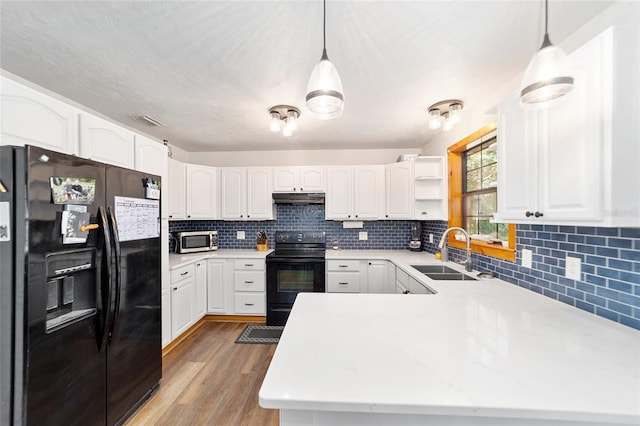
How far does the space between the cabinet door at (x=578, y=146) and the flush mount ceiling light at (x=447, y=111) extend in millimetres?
1037

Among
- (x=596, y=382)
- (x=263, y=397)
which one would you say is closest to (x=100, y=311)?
(x=263, y=397)

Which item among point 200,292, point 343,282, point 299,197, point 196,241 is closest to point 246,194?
point 299,197

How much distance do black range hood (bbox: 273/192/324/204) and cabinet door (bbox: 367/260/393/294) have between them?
111cm

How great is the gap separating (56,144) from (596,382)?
249cm

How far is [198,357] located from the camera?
2451 mm

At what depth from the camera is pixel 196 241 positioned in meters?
3.37

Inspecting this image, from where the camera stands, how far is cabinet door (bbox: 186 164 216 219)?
328cm

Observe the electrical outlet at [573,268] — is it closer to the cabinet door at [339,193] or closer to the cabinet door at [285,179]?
the cabinet door at [339,193]

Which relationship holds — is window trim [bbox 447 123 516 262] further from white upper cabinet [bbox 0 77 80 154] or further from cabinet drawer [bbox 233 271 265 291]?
white upper cabinet [bbox 0 77 80 154]

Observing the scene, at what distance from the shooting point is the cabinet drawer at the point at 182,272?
254 centimetres

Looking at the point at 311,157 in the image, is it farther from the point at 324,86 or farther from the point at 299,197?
the point at 324,86

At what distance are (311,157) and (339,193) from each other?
0.75 meters

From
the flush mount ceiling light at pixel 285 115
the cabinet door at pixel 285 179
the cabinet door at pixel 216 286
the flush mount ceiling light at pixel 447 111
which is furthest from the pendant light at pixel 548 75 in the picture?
the cabinet door at pixel 216 286

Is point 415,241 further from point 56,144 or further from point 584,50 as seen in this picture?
point 56,144
